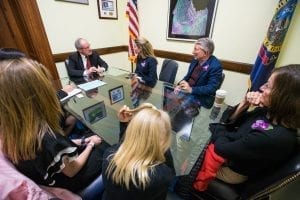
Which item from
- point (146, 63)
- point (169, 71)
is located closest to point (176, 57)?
point (169, 71)

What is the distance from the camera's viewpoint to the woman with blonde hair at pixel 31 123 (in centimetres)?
68

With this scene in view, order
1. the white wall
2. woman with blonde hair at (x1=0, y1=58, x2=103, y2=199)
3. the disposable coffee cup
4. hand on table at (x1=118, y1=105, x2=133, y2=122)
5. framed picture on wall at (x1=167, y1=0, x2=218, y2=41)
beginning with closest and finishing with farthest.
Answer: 1. woman with blonde hair at (x1=0, y1=58, x2=103, y2=199)
2. hand on table at (x1=118, y1=105, x2=133, y2=122)
3. the disposable coffee cup
4. the white wall
5. framed picture on wall at (x1=167, y1=0, x2=218, y2=41)

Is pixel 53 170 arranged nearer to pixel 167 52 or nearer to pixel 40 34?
pixel 40 34

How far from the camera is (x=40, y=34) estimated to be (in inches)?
93.3

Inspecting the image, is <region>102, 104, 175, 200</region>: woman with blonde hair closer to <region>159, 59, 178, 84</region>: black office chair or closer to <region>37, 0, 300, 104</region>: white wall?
<region>159, 59, 178, 84</region>: black office chair

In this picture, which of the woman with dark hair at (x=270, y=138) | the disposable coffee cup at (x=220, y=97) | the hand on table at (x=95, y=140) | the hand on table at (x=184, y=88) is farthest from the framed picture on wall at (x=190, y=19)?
the hand on table at (x=95, y=140)

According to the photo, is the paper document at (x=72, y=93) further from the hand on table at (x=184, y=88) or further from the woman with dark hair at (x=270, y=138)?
the woman with dark hair at (x=270, y=138)

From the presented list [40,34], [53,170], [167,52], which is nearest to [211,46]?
[167,52]

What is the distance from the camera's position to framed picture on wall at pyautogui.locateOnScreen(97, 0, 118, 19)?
314 cm

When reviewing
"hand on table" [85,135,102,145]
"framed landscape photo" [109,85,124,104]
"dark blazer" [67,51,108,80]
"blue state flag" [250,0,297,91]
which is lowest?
"hand on table" [85,135,102,145]

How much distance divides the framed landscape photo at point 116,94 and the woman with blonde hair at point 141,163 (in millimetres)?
955

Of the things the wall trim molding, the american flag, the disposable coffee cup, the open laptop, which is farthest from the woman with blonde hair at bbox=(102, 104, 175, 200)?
the american flag

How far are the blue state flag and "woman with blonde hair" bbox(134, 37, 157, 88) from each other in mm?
1275

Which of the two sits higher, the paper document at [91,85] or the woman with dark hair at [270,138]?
the woman with dark hair at [270,138]
